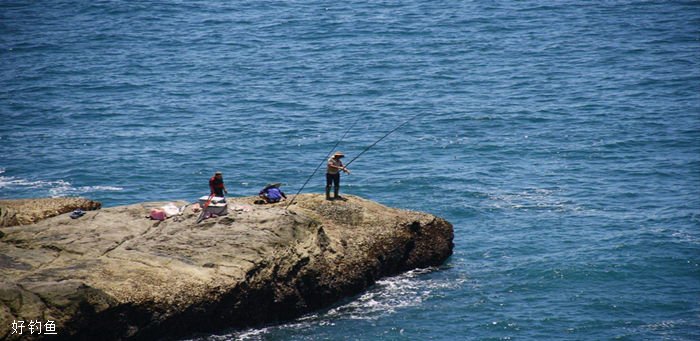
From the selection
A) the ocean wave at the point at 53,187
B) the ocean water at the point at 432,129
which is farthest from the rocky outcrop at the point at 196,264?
the ocean wave at the point at 53,187

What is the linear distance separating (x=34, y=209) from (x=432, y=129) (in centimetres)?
2522

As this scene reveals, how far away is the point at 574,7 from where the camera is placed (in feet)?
256

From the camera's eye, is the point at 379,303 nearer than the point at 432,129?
Yes

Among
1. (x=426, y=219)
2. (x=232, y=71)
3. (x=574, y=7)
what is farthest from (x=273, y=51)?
(x=426, y=219)

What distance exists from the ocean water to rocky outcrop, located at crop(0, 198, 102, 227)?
8.72 m

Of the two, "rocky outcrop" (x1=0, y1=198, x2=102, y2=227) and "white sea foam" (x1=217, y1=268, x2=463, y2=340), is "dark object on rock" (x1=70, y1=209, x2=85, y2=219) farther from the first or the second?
"white sea foam" (x1=217, y1=268, x2=463, y2=340)

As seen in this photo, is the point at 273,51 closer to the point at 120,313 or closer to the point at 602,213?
the point at 602,213

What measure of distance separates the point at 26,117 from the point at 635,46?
38.6 meters

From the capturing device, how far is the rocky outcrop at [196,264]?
2578 cm

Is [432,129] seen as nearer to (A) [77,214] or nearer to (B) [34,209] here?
(B) [34,209]

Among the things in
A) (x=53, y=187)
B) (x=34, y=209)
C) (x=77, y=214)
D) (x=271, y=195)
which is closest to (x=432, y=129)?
(x=53, y=187)

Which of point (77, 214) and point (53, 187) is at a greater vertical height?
point (77, 214)

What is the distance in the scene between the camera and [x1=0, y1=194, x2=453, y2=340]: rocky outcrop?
2578 cm

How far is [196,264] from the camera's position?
28422mm
